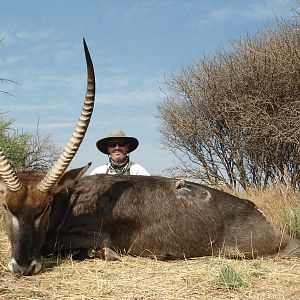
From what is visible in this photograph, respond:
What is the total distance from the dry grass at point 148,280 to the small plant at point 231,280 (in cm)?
2

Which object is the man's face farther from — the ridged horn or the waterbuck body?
the ridged horn

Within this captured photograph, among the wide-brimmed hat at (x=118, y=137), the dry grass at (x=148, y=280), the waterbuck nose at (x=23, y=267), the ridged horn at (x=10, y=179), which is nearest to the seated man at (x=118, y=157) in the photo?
the wide-brimmed hat at (x=118, y=137)

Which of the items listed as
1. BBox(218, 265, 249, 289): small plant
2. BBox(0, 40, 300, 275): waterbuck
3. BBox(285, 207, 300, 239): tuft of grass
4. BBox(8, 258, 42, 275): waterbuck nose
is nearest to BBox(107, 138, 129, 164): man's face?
BBox(0, 40, 300, 275): waterbuck

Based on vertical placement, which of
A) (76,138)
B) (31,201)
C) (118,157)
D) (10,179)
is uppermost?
(118,157)

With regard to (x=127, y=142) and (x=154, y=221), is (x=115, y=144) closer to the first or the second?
(x=127, y=142)

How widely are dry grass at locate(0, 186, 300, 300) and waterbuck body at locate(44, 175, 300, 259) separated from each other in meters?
0.19

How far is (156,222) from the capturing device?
5266 mm

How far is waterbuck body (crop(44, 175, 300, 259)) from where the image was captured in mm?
5082

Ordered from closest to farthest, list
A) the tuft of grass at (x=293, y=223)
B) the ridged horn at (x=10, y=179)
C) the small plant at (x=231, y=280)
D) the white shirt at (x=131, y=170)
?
the small plant at (x=231, y=280)
the ridged horn at (x=10, y=179)
the tuft of grass at (x=293, y=223)
the white shirt at (x=131, y=170)

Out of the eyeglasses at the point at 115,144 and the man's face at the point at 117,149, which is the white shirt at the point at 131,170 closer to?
the man's face at the point at 117,149

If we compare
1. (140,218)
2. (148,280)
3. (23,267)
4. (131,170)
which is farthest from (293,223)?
(23,267)

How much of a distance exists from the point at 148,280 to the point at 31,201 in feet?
4.06

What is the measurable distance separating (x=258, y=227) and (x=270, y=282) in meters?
1.25

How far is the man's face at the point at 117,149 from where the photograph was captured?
8.02 metres
